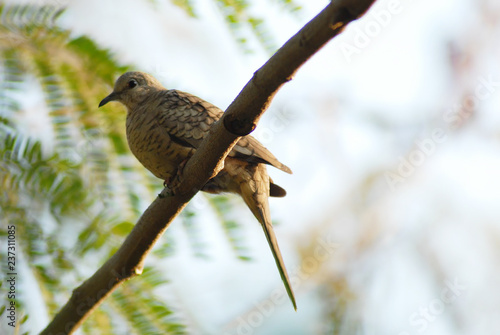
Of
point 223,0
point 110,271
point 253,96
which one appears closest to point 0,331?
point 110,271

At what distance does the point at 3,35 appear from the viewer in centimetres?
302

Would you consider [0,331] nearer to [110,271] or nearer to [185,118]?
[110,271]

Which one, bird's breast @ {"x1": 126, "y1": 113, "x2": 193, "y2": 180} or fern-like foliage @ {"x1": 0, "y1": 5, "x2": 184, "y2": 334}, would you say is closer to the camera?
fern-like foliage @ {"x1": 0, "y1": 5, "x2": 184, "y2": 334}

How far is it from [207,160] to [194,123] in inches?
48.8

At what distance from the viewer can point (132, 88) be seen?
4.81m

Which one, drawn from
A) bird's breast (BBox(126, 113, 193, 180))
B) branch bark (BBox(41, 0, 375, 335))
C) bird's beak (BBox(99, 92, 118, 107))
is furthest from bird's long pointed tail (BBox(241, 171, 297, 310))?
bird's beak (BBox(99, 92, 118, 107))

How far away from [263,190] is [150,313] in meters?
1.29

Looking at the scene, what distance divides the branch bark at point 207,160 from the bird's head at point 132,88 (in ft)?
5.57

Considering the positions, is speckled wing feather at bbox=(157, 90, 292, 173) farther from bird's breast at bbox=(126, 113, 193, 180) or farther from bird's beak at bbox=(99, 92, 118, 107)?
bird's beak at bbox=(99, 92, 118, 107)

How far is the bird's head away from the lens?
453 centimetres

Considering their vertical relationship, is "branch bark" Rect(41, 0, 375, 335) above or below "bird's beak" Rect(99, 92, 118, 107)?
above

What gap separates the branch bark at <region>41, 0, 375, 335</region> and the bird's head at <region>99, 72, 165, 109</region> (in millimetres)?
1698

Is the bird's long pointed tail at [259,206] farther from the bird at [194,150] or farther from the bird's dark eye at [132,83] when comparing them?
the bird's dark eye at [132,83]

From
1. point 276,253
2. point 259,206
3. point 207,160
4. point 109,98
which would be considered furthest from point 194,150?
point 207,160
